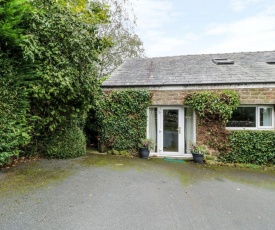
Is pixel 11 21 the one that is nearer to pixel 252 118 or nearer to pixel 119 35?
pixel 252 118

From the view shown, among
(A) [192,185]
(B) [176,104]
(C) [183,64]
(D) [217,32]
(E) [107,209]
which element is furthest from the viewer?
(D) [217,32]

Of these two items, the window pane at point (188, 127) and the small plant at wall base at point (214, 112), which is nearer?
the small plant at wall base at point (214, 112)

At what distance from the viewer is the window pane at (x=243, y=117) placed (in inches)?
304

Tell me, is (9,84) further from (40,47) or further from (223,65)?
(223,65)

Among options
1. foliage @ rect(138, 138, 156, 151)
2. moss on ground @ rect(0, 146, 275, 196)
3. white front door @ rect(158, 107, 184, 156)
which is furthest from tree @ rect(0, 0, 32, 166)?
white front door @ rect(158, 107, 184, 156)

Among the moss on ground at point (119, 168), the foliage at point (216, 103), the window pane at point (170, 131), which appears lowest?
the moss on ground at point (119, 168)

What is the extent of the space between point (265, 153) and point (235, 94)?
2.68m

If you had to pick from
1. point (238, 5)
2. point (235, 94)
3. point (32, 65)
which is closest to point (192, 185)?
point (235, 94)

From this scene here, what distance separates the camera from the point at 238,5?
916 cm

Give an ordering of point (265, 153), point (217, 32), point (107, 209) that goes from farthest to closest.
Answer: point (217, 32), point (265, 153), point (107, 209)

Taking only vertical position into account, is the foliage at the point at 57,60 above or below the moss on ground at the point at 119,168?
above

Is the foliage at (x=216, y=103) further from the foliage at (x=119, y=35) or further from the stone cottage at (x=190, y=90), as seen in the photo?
the foliage at (x=119, y=35)

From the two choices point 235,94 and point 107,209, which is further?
point 235,94

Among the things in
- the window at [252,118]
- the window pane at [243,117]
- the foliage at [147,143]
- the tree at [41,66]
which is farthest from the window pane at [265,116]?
the tree at [41,66]
